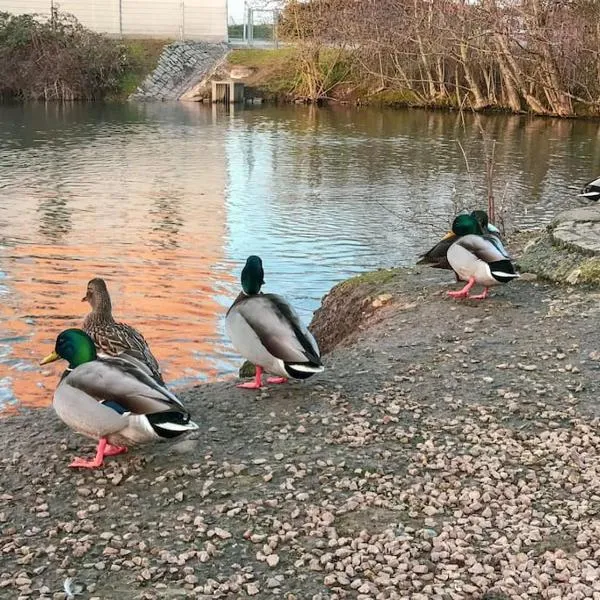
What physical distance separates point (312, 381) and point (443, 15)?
94.2ft

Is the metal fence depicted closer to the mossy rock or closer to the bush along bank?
the bush along bank

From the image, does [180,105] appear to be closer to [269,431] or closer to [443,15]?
[443,15]

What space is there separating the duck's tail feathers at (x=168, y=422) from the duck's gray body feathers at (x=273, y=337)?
39.7 inches

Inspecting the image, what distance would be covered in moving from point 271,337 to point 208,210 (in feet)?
32.6

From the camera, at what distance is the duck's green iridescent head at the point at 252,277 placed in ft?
18.3

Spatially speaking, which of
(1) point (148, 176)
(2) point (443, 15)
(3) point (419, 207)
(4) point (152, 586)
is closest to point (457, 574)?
(4) point (152, 586)

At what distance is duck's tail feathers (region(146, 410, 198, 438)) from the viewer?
Result: 4078 millimetres

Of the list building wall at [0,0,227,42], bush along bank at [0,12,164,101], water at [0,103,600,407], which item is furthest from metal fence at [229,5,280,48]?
water at [0,103,600,407]

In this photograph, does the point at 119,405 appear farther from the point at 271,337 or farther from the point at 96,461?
the point at 271,337

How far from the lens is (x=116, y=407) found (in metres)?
4.18

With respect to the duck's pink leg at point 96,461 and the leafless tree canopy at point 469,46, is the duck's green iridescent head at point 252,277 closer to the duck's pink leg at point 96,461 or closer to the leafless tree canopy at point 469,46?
the duck's pink leg at point 96,461

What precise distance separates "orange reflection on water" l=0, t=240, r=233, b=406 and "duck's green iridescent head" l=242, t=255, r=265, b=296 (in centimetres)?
178

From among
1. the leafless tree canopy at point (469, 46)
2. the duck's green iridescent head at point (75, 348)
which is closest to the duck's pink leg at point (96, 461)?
the duck's green iridescent head at point (75, 348)

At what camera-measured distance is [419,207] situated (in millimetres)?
15180
